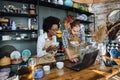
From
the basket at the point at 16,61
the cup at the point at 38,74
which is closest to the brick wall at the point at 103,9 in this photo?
the basket at the point at 16,61

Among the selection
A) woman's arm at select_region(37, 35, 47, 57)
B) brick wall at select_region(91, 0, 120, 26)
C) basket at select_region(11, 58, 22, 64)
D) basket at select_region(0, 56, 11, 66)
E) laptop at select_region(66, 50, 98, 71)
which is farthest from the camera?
brick wall at select_region(91, 0, 120, 26)

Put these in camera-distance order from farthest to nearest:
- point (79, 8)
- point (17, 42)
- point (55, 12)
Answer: point (79, 8)
point (55, 12)
point (17, 42)

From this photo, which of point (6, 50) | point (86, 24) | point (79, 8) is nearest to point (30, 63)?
point (6, 50)

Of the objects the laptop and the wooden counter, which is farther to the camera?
the laptop

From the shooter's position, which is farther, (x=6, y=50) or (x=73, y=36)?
(x=6, y=50)

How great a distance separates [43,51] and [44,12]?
1.93 m

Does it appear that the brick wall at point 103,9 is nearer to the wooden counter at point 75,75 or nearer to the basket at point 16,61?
the basket at point 16,61

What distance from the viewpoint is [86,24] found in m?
5.80

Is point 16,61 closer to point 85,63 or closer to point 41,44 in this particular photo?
point 41,44

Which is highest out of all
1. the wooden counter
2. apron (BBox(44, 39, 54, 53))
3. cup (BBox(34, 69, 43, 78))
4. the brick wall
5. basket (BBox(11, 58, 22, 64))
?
the brick wall

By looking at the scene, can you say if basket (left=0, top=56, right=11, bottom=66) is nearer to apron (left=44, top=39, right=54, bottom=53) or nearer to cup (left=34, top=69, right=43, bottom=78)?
apron (left=44, top=39, right=54, bottom=53)

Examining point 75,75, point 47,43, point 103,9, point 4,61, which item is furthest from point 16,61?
point 103,9

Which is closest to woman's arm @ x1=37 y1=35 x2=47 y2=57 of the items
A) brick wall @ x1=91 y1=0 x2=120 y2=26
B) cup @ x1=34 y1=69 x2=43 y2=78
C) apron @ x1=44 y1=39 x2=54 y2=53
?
apron @ x1=44 y1=39 x2=54 y2=53

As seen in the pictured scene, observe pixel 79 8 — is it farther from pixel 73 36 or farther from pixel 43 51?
pixel 43 51
